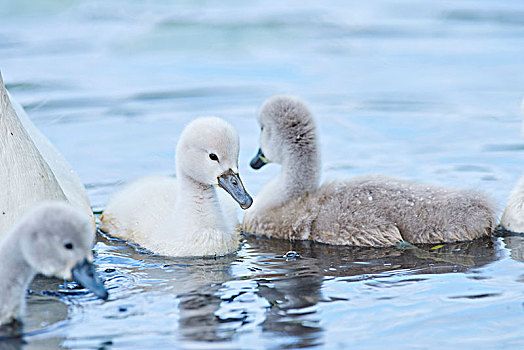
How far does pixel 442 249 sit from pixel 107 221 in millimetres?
2508

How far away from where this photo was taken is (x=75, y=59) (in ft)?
44.8

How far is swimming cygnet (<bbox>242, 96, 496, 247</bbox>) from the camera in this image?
7641 mm

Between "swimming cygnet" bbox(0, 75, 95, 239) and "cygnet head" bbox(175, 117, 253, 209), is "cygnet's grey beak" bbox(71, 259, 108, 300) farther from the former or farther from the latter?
"cygnet head" bbox(175, 117, 253, 209)

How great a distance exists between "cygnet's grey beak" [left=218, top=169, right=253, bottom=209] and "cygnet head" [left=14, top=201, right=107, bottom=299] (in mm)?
→ 1577

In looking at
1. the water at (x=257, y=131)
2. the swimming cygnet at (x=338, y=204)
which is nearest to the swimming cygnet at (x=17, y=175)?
the water at (x=257, y=131)

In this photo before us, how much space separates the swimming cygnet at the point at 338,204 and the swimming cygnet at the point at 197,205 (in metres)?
0.42

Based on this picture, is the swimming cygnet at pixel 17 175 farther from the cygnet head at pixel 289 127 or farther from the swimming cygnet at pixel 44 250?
the cygnet head at pixel 289 127

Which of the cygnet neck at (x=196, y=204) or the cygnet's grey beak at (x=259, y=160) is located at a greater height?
the cygnet's grey beak at (x=259, y=160)

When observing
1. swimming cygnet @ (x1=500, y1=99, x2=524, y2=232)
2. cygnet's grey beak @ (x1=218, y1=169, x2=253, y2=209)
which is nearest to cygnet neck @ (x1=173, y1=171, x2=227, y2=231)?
cygnet's grey beak @ (x1=218, y1=169, x2=253, y2=209)

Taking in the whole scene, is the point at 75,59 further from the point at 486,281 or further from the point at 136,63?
the point at 486,281

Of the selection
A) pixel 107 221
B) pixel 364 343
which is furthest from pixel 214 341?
pixel 107 221

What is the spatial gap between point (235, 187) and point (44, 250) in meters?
1.86

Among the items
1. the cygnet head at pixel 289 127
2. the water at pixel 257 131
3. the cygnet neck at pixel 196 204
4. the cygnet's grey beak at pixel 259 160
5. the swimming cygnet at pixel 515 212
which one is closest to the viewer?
the water at pixel 257 131

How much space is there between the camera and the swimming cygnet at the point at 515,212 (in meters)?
7.88
